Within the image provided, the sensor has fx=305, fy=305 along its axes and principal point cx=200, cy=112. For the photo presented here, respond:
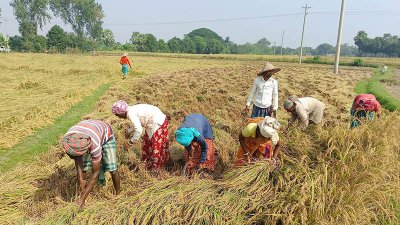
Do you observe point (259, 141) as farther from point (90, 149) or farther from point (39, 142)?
point (39, 142)

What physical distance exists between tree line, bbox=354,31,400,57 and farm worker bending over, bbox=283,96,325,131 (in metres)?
81.6

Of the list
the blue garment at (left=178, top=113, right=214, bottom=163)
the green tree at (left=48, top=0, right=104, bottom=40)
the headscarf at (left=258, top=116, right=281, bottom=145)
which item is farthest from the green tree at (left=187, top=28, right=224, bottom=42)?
the headscarf at (left=258, top=116, right=281, bottom=145)

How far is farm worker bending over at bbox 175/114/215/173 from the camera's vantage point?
11.0 feet

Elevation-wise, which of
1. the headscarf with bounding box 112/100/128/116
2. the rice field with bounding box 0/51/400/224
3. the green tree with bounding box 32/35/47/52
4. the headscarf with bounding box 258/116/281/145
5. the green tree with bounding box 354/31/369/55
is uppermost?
the green tree with bounding box 354/31/369/55

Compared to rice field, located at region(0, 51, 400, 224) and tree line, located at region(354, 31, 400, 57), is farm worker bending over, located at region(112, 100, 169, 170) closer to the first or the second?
rice field, located at region(0, 51, 400, 224)

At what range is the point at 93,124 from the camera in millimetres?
3121

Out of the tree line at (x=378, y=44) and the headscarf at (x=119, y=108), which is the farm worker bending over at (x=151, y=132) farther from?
the tree line at (x=378, y=44)

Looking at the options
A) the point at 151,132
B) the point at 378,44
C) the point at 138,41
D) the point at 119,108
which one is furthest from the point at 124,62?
the point at 378,44

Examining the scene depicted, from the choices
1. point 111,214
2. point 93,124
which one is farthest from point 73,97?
point 111,214

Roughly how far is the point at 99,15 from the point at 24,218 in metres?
64.7

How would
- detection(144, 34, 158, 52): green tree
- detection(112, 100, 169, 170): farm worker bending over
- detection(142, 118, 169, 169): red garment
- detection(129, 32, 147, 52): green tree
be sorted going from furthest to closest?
detection(129, 32, 147, 52): green tree → detection(144, 34, 158, 52): green tree → detection(142, 118, 169, 169): red garment → detection(112, 100, 169, 170): farm worker bending over

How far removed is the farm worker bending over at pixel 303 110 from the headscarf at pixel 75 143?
2.75 metres

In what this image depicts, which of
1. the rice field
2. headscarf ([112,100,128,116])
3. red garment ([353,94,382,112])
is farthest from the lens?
red garment ([353,94,382,112])

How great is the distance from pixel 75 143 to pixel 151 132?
120 centimetres
